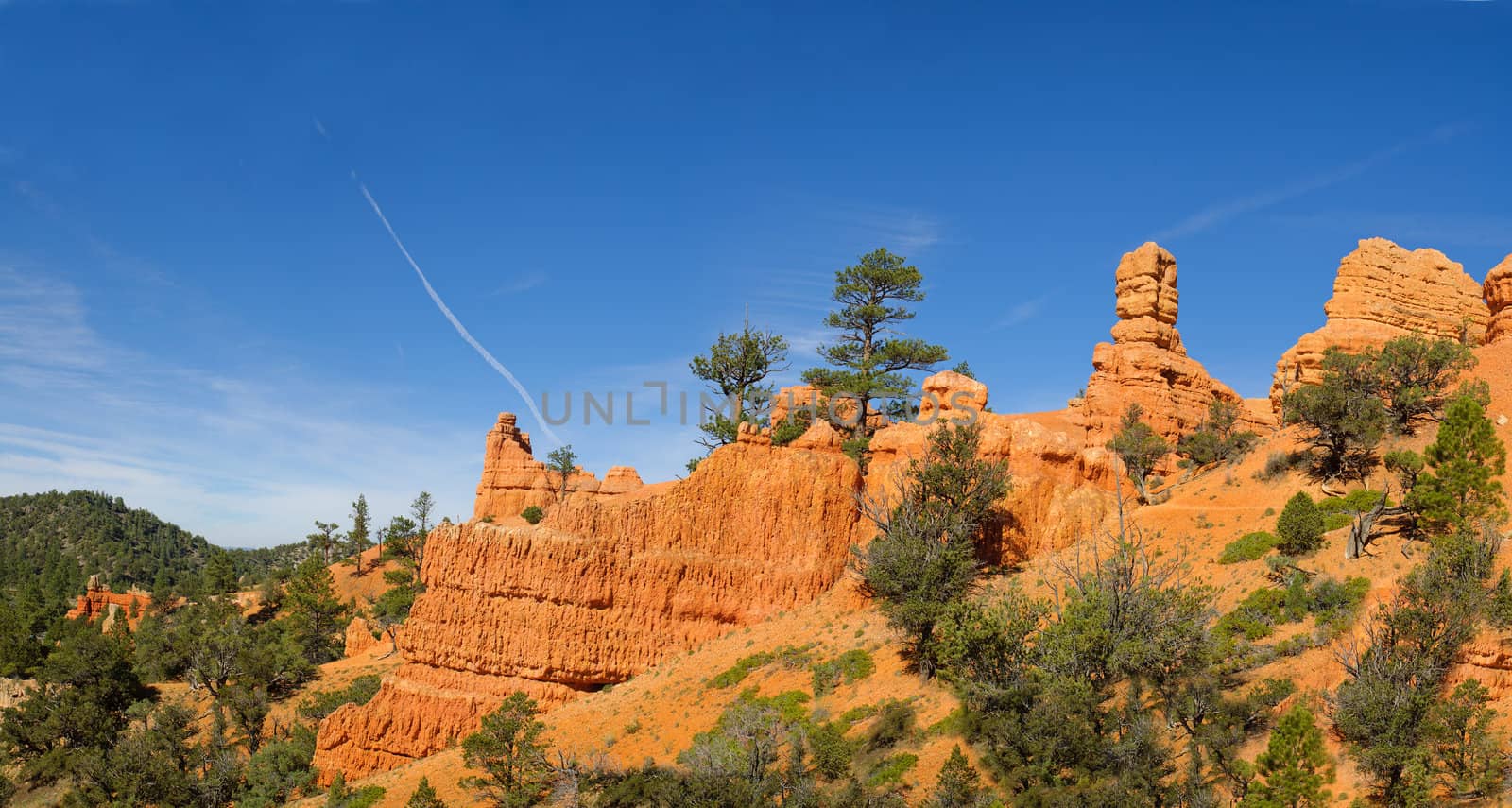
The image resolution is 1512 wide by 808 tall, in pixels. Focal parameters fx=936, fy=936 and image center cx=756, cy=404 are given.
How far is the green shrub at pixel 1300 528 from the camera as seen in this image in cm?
2795

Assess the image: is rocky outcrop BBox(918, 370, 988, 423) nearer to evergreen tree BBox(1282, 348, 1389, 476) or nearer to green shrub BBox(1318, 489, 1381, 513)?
evergreen tree BBox(1282, 348, 1389, 476)

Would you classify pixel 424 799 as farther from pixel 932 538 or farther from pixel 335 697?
pixel 335 697

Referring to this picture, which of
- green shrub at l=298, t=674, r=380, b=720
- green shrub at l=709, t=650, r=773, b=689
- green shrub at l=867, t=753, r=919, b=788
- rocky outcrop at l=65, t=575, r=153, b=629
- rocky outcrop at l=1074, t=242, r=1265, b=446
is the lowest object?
green shrub at l=298, t=674, r=380, b=720

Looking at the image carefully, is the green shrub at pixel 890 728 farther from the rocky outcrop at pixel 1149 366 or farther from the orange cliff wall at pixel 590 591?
the rocky outcrop at pixel 1149 366

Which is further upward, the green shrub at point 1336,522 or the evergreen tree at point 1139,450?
the evergreen tree at point 1139,450

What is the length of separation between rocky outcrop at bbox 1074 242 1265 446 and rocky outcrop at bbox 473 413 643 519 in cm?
3643

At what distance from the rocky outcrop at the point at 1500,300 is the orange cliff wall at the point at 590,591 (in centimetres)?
3137

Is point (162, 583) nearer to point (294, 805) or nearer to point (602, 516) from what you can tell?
point (294, 805)

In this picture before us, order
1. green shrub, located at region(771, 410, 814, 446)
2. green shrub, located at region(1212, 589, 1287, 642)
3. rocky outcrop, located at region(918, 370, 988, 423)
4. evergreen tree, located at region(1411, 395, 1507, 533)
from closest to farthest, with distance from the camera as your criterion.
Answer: evergreen tree, located at region(1411, 395, 1507, 533) < green shrub, located at region(1212, 589, 1287, 642) < rocky outcrop, located at region(918, 370, 988, 423) < green shrub, located at region(771, 410, 814, 446)

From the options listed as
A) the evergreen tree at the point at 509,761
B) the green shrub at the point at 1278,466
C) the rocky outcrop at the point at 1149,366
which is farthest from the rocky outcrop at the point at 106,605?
the green shrub at the point at 1278,466

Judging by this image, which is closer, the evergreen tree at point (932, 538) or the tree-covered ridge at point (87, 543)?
the evergreen tree at point (932, 538)

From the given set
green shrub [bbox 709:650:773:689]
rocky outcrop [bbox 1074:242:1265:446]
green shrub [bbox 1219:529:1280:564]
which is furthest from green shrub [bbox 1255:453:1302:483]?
green shrub [bbox 709:650:773:689]

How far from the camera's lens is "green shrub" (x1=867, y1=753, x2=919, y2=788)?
77.2 ft

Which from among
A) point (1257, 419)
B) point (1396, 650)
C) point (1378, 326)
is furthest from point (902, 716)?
point (1257, 419)
